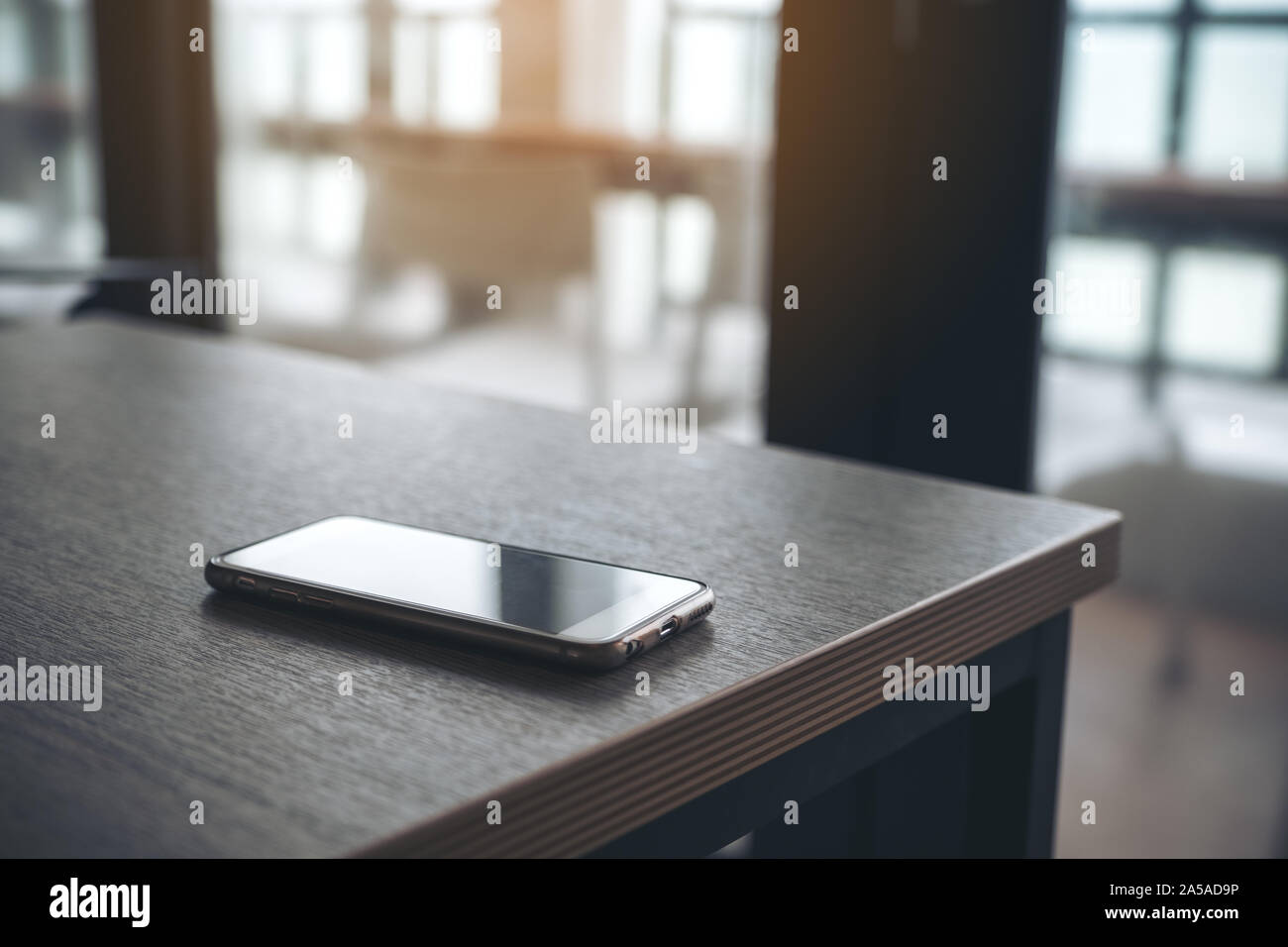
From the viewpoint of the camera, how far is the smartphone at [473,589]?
0.48 metres

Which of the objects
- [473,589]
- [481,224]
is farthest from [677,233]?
[473,589]

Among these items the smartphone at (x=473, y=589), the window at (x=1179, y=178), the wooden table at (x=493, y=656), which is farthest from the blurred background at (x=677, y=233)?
the smartphone at (x=473, y=589)

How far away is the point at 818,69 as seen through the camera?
1.03 m

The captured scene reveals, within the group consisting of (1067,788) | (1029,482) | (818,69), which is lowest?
(1067,788)

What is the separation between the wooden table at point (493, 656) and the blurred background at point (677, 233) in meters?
0.23

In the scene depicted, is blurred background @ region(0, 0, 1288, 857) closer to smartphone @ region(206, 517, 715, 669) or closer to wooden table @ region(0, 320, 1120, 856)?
wooden table @ region(0, 320, 1120, 856)

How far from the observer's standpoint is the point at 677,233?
5.46 feet

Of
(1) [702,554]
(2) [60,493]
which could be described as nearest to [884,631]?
(1) [702,554]

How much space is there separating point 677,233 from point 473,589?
1197mm

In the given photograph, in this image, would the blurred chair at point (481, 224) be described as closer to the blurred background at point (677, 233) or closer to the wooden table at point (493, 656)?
the blurred background at point (677, 233)

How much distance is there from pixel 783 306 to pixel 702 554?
20.3 inches

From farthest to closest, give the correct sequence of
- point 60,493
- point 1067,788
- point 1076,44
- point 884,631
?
1. point 1067,788
2. point 1076,44
3. point 60,493
4. point 884,631

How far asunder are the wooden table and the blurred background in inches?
9.2

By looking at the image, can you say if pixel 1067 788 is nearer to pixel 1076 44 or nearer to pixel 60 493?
pixel 1076 44
